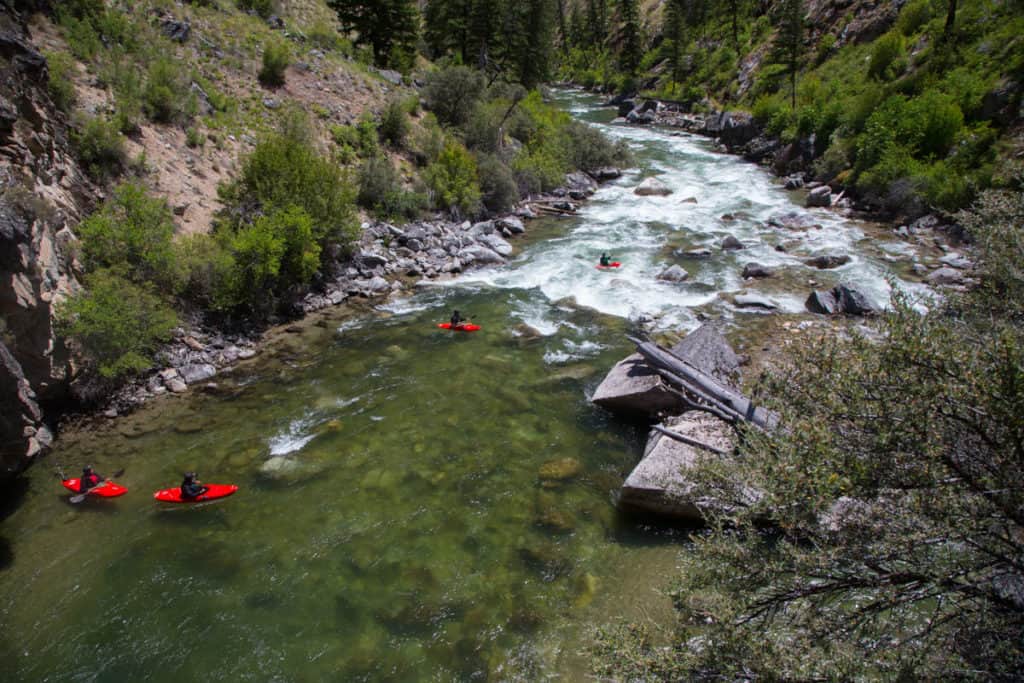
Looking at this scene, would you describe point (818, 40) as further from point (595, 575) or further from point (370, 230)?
point (595, 575)

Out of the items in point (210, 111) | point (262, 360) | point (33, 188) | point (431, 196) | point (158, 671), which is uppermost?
point (210, 111)

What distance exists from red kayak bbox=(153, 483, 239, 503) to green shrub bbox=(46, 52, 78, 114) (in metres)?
11.3

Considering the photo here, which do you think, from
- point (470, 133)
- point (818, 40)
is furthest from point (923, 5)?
point (470, 133)

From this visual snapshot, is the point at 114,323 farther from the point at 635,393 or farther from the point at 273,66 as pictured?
the point at 273,66

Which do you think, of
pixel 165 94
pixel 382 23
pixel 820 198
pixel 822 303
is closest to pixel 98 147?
pixel 165 94

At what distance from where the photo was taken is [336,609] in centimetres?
732

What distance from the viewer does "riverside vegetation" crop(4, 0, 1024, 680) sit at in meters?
3.92

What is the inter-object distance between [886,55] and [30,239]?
129ft

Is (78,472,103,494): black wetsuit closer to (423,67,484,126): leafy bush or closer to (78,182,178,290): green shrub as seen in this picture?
(78,182,178,290): green shrub

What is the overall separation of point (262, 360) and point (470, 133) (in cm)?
1942

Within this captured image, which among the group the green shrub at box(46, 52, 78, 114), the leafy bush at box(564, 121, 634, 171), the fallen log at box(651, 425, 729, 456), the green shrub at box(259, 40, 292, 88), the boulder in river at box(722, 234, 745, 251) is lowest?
the fallen log at box(651, 425, 729, 456)

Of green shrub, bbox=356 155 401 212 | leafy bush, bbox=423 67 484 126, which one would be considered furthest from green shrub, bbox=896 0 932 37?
green shrub, bbox=356 155 401 212

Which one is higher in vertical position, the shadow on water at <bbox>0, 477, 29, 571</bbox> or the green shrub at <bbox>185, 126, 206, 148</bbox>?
the green shrub at <bbox>185, 126, 206, 148</bbox>

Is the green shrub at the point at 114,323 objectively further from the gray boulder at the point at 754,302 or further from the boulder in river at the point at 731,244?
the boulder in river at the point at 731,244
